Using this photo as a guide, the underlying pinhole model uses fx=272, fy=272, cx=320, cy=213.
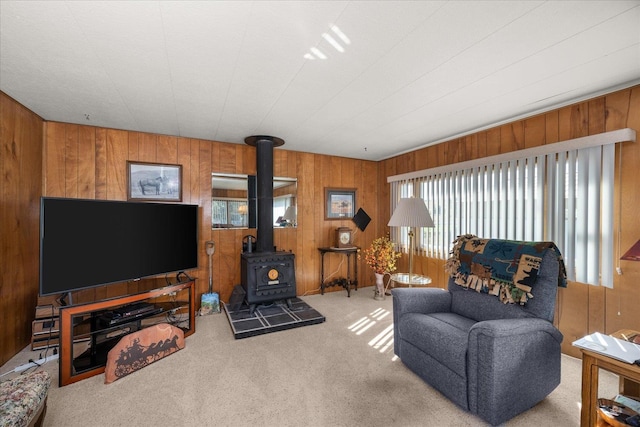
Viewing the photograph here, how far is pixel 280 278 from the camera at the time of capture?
3621 millimetres

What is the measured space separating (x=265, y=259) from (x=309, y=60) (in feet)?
8.01

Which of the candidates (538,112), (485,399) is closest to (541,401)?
(485,399)

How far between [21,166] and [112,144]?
876 millimetres

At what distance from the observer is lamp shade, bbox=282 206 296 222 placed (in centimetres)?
434

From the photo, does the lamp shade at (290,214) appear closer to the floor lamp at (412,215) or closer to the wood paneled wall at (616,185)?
the floor lamp at (412,215)

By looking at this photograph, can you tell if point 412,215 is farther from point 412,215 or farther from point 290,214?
point 290,214

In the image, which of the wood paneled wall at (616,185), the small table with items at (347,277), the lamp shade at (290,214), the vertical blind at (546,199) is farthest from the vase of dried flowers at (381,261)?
the wood paneled wall at (616,185)

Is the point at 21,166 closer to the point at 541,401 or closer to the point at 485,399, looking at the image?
the point at 485,399

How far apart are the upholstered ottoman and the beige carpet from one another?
0.34 m

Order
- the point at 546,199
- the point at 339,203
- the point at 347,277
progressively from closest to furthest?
the point at 546,199 → the point at 347,277 → the point at 339,203

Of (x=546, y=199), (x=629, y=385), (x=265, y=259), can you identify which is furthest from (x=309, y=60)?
(x=629, y=385)

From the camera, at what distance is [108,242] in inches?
97.0

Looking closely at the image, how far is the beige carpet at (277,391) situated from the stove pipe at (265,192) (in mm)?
1342

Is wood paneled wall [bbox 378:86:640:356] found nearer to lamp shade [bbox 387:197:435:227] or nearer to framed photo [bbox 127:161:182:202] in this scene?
lamp shade [bbox 387:197:435:227]
